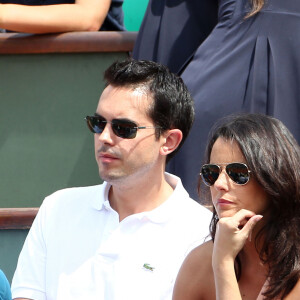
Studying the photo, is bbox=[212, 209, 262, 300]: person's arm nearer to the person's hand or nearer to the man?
the person's hand

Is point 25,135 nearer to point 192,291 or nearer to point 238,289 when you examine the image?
point 192,291

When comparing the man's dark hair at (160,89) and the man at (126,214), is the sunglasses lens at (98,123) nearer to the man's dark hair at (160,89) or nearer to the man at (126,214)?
the man at (126,214)

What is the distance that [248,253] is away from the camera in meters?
2.71

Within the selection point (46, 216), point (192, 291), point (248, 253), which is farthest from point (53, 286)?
point (248, 253)

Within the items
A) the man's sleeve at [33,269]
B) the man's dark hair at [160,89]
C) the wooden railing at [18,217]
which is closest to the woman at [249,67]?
the man's dark hair at [160,89]

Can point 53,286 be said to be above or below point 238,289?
below

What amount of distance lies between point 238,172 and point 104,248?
868 millimetres

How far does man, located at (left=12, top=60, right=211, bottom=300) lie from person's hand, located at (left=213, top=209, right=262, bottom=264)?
63 centimetres

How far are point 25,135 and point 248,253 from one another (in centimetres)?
198

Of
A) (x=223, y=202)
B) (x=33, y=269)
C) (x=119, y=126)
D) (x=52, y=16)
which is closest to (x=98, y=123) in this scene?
(x=119, y=126)

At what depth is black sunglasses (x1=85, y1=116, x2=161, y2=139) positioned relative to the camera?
3320 millimetres

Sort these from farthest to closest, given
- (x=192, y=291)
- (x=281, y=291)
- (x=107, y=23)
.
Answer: (x=107, y=23) < (x=192, y=291) < (x=281, y=291)

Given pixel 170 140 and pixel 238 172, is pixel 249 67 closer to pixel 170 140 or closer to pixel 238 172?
pixel 170 140

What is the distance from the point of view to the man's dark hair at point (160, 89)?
3434 mm
